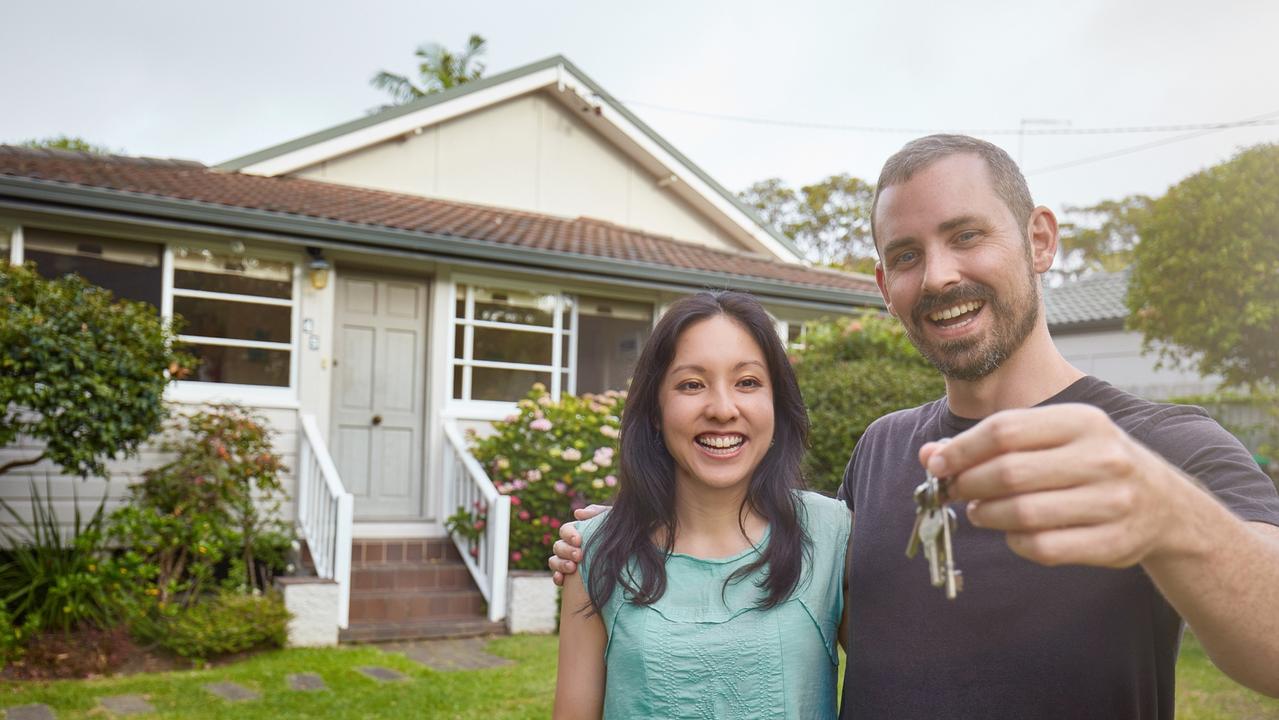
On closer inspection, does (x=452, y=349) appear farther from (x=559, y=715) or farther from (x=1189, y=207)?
(x=1189, y=207)

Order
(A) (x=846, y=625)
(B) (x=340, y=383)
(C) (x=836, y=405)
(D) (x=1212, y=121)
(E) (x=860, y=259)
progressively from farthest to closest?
(E) (x=860, y=259) → (D) (x=1212, y=121) → (B) (x=340, y=383) → (C) (x=836, y=405) → (A) (x=846, y=625)

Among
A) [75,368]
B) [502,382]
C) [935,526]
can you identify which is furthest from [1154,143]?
[935,526]

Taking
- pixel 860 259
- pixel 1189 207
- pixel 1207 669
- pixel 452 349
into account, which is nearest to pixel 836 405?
pixel 1207 669

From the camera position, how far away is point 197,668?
6.33m

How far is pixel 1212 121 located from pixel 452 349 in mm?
16830

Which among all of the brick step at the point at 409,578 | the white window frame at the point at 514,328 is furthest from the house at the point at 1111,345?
the brick step at the point at 409,578

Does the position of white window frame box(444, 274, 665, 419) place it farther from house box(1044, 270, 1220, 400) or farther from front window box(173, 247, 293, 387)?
house box(1044, 270, 1220, 400)

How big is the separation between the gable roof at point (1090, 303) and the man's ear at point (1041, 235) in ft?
78.3

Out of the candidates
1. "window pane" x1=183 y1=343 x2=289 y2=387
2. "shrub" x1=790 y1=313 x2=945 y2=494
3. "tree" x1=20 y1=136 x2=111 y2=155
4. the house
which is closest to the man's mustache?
"shrub" x1=790 y1=313 x2=945 y2=494

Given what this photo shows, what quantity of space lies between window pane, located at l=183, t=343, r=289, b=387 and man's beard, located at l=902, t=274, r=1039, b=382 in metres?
→ 8.23

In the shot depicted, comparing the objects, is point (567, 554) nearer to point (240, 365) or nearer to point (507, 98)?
point (240, 365)

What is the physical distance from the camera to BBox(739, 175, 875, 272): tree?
96.8 feet

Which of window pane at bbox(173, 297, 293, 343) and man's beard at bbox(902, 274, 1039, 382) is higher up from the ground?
window pane at bbox(173, 297, 293, 343)

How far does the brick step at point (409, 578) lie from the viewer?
8.08m
